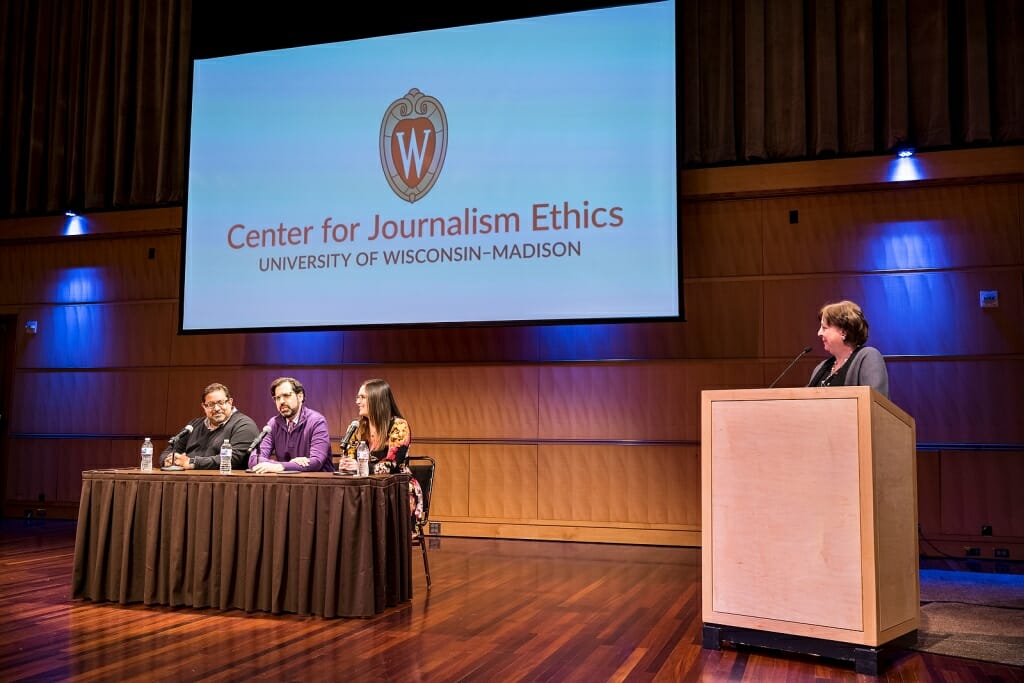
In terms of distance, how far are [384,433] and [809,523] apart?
232 cm

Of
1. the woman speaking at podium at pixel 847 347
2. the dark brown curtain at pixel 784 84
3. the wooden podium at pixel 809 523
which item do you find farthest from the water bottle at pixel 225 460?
the dark brown curtain at pixel 784 84

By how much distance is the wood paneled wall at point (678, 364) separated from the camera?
6.00 m

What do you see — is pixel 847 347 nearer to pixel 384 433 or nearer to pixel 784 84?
pixel 384 433

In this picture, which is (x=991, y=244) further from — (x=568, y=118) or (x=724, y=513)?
(x=724, y=513)

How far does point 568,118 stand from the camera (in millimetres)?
6219

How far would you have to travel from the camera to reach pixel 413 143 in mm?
6555

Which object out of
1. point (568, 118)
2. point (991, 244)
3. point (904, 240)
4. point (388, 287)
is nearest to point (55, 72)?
point (388, 287)

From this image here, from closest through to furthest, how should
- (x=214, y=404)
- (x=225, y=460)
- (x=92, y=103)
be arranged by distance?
1. (x=225, y=460)
2. (x=214, y=404)
3. (x=92, y=103)

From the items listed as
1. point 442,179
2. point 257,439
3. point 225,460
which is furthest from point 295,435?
point 442,179

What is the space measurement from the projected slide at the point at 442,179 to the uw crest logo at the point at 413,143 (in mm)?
11

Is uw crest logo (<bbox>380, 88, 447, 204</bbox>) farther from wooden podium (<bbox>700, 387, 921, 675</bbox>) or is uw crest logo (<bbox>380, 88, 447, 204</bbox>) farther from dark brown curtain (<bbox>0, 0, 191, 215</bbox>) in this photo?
wooden podium (<bbox>700, 387, 921, 675</bbox>)

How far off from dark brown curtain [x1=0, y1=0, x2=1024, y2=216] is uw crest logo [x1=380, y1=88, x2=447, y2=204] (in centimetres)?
156

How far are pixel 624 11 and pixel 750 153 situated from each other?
1.39 m

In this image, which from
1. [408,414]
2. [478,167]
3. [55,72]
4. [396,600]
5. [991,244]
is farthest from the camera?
[55,72]
